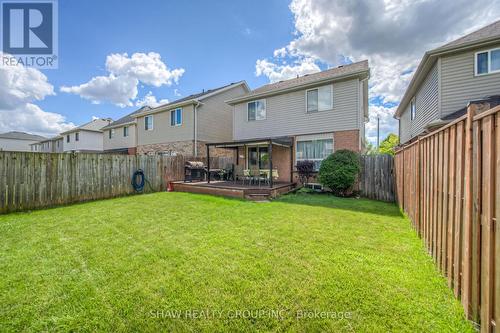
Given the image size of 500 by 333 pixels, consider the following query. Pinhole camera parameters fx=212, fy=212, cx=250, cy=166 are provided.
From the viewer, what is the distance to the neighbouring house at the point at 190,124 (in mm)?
16125

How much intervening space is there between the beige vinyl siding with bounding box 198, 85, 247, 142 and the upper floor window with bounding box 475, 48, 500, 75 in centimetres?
1436

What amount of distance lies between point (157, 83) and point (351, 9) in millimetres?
17790

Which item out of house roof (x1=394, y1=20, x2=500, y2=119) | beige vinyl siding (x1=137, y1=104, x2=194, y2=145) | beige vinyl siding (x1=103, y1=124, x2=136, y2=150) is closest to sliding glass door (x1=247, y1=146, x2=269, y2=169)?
beige vinyl siding (x1=137, y1=104, x2=194, y2=145)

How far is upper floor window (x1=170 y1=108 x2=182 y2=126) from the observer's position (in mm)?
17022

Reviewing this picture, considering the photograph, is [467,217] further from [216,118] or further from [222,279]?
[216,118]

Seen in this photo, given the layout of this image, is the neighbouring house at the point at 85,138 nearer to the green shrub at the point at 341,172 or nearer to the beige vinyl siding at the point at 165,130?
the beige vinyl siding at the point at 165,130

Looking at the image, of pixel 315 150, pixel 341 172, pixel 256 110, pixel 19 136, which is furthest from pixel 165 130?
pixel 19 136

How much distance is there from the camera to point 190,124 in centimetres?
1625

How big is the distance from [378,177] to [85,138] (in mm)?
33339

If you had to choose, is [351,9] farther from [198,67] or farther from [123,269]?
[123,269]

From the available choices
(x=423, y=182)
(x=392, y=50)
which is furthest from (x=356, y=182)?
(x=392, y=50)

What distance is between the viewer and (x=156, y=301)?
2322mm

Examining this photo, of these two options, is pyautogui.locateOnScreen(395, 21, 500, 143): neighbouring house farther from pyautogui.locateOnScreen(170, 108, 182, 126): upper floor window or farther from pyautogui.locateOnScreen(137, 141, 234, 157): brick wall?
pyautogui.locateOnScreen(170, 108, 182, 126): upper floor window

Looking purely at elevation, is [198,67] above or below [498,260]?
above
